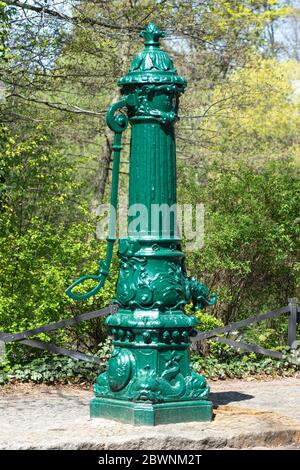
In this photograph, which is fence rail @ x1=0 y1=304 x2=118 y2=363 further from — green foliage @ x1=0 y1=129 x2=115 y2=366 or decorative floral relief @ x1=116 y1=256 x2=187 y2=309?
decorative floral relief @ x1=116 y1=256 x2=187 y2=309

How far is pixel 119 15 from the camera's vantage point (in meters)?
16.2

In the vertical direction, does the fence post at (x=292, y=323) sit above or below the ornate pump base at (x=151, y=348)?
above

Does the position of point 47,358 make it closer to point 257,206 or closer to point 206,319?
point 206,319

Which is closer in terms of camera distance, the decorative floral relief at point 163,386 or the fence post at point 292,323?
the decorative floral relief at point 163,386

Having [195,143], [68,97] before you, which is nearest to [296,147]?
[68,97]

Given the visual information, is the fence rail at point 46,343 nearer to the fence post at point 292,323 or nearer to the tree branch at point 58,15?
the fence post at point 292,323

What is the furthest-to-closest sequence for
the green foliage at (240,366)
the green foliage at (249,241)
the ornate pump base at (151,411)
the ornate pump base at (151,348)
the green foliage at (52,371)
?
the green foliage at (249,241) → the green foliage at (240,366) → the green foliage at (52,371) → the ornate pump base at (151,348) → the ornate pump base at (151,411)

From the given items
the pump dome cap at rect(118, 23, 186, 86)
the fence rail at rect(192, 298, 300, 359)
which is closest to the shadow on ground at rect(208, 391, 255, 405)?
the fence rail at rect(192, 298, 300, 359)

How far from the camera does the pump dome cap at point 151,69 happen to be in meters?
7.49

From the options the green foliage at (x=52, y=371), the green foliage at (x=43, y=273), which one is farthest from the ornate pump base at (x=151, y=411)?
the green foliage at (x=43, y=273)

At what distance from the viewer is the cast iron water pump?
7297 millimetres

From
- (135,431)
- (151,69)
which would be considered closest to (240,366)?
(135,431)

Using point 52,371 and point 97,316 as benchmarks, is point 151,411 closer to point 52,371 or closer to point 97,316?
point 52,371
